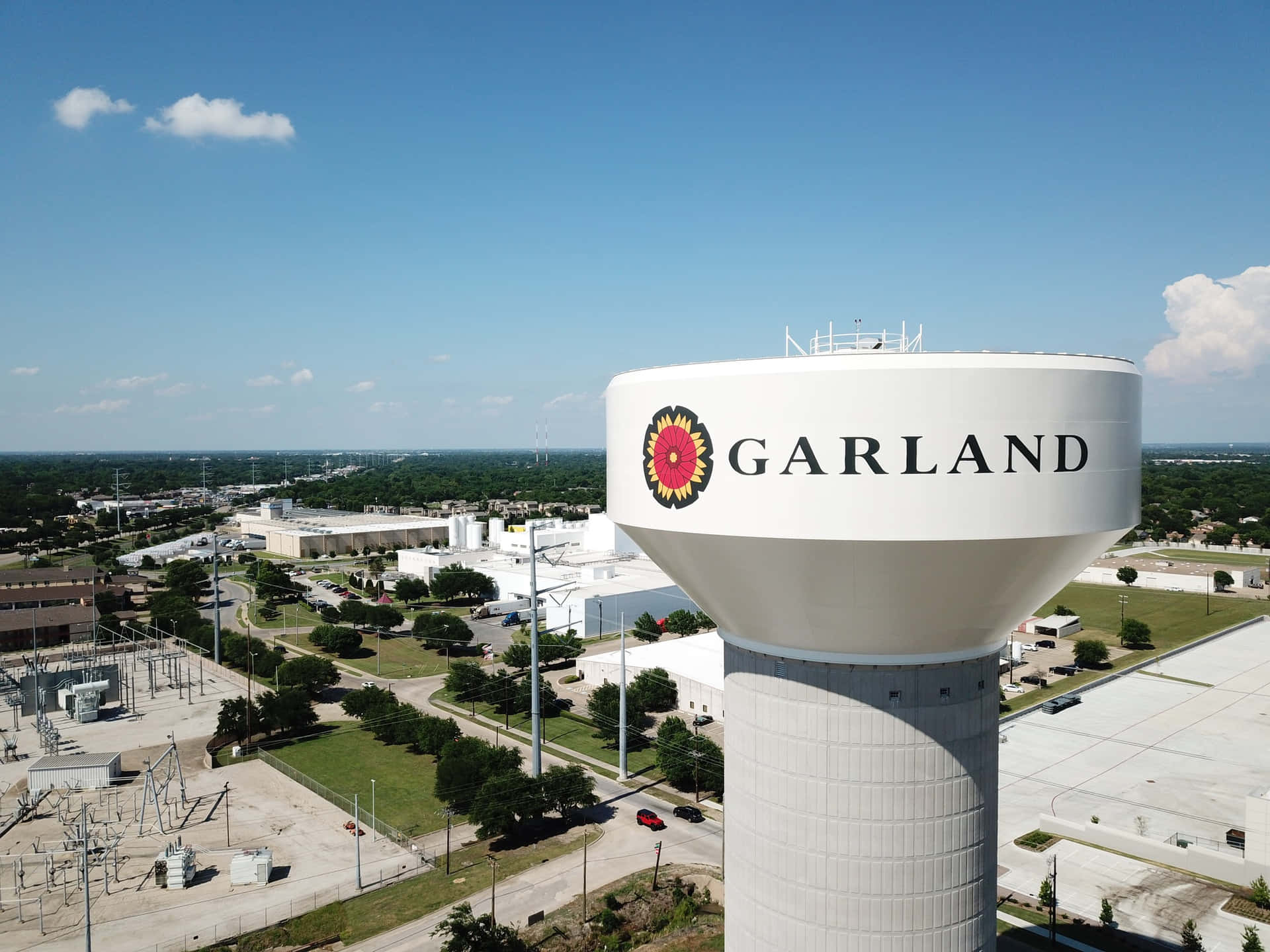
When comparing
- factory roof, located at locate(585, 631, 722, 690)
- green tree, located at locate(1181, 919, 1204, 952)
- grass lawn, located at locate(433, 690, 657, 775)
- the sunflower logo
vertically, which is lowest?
grass lawn, located at locate(433, 690, 657, 775)

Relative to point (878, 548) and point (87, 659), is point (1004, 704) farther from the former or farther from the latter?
point (87, 659)

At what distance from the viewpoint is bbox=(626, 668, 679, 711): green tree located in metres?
53.9

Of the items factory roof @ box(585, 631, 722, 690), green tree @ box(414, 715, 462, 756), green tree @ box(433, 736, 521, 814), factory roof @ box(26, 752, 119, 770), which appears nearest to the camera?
green tree @ box(433, 736, 521, 814)

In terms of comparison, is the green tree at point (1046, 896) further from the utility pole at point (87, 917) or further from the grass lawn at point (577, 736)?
the utility pole at point (87, 917)

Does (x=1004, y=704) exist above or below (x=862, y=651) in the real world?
below

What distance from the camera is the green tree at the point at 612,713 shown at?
166 ft

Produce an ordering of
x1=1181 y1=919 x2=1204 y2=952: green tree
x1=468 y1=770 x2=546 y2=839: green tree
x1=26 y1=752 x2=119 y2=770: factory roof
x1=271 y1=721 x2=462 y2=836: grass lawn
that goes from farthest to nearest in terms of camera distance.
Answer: x1=26 y1=752 x2=119 y2=770: factory roof
x1=271 y1=721 x2=462 y2=836: grass lawn
x1=468 y1=770 x2=546 y2=839: green tree
x1=1181 y1=919 x2=1204 y2=952: green tree

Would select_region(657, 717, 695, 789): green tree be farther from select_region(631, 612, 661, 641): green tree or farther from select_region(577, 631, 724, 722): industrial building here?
select_region(631, 612, 661, 641): green tree

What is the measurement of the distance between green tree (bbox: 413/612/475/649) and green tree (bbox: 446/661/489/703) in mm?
13767

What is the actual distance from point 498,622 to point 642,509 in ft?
236

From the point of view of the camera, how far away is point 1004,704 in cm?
5669

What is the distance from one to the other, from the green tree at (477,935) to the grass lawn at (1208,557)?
11273 cm

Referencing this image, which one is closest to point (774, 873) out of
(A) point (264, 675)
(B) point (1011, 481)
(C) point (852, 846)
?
(C) point (852, 846)

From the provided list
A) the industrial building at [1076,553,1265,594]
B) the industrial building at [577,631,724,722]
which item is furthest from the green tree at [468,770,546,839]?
the industrial building at [1076,553,1265,594]
